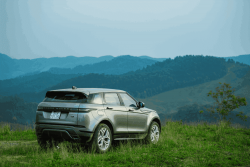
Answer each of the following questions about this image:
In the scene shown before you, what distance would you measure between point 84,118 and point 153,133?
10.4ft

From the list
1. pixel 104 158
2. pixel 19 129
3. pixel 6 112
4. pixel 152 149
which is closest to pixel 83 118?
pixel 104 158

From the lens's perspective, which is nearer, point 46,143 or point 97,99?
point 97,99

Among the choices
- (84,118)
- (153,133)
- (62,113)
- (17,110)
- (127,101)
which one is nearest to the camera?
(84,118)

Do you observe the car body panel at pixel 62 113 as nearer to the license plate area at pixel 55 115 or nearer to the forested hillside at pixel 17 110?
the license plate area at pixel 55 115

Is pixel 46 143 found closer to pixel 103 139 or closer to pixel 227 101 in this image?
pixel 103 139

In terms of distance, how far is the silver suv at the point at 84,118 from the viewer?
258 inches

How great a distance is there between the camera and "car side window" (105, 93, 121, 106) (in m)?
7.42

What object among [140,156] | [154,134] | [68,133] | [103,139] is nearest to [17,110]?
[154,134]

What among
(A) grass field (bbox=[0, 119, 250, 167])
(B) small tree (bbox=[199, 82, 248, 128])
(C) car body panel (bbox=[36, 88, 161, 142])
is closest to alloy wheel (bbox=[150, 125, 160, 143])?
(A) grass field (bbox=[0, 119, 250, 167])

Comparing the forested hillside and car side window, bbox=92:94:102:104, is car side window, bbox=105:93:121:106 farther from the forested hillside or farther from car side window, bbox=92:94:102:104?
the forested hillside

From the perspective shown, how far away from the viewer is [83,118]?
650cm

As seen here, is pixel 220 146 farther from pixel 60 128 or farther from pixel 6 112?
pixel 6 112

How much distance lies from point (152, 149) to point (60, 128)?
2.69m

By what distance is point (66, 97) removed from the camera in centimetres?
694
